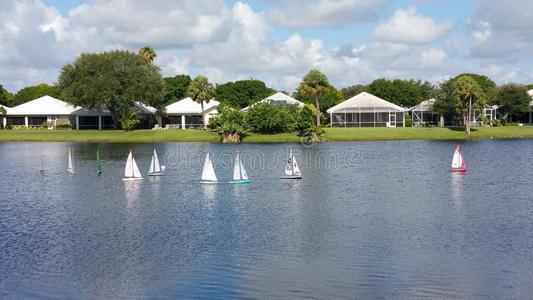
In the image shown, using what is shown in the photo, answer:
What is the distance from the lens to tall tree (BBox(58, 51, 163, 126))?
120 metres

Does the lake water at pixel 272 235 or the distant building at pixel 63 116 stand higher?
the distant building at pixel 63 116

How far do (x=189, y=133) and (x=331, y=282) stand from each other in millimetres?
94774

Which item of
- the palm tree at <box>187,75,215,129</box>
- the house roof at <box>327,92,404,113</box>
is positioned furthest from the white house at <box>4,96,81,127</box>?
the house roof at <box>327,92,404,113</box>

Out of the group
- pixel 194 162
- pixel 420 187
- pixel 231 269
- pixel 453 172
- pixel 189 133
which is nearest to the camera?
pixel 231 269

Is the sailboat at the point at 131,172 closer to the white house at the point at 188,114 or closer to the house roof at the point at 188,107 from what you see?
the white house at the point at 188,114

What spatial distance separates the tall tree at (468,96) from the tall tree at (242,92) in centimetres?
6284

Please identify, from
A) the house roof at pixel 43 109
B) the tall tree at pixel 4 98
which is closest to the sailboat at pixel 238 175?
the house roof at pixel 43 109

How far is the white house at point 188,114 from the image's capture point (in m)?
136

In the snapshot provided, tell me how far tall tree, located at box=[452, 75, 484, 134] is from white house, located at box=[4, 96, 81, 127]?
244 ft

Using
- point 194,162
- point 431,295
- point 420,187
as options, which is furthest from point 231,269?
point 194,162

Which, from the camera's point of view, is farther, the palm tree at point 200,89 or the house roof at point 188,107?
the house roof at point 188,107

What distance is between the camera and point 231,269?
84.0 ft

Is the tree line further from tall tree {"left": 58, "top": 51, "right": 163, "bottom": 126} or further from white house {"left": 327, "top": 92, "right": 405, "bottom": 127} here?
white house {"left": 327, "top": 92, "right": 405, "bottom": 127}

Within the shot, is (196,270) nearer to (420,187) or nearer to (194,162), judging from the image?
(420,187)
